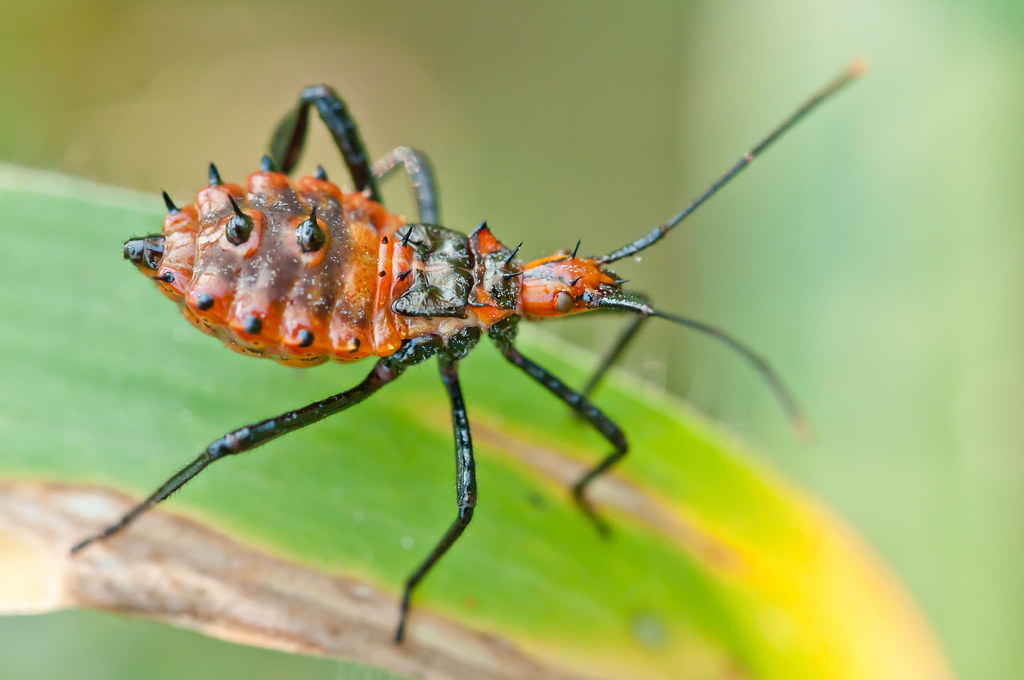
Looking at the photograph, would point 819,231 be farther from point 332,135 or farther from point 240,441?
point 240,441

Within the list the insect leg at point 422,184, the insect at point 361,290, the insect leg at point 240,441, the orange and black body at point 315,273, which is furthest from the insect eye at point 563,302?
the insect leg at point 422,184

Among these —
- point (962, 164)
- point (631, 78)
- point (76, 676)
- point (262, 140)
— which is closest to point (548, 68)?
point (631, 78)

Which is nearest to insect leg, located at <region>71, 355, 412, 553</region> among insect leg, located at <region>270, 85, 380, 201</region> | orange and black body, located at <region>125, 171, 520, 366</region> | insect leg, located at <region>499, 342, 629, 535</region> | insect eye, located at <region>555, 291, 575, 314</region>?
orange and black body, located at <region>125, 171, 520, 366</region>

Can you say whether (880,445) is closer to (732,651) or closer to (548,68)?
(732,651)

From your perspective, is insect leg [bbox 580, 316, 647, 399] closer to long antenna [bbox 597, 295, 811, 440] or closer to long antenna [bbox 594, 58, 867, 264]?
long antenna [bbox 597, 295, 811, 440]

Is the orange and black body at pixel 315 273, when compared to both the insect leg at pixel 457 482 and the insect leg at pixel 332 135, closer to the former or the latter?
the insect leg at pixel 457 482

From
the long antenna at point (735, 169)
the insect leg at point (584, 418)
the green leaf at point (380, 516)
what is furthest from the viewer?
the insect leg at point (584, 418)
